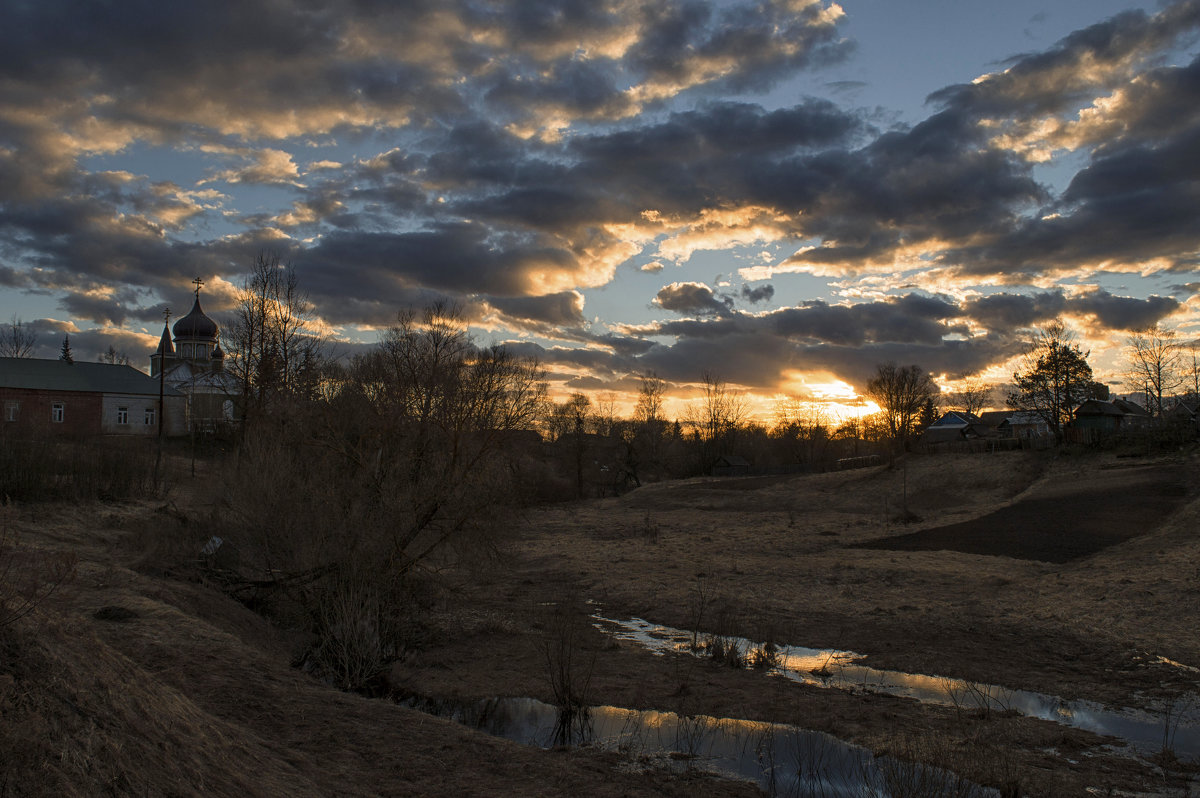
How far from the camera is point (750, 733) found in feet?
28.6

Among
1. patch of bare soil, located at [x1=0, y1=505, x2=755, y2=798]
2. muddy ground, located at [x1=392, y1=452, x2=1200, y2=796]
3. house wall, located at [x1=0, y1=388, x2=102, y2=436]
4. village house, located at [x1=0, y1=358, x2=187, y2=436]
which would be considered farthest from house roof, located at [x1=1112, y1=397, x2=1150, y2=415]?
house wall, located at [x1=0, y1=388, x2=102, y2=436]

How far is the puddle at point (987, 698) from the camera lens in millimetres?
8609

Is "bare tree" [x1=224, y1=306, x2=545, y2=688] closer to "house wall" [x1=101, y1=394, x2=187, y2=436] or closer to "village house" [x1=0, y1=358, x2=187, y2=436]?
"village house" [x1=0, y1=358, x2=187, y2=436]

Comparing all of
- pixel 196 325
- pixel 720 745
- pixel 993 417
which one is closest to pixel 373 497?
pixel 720 745

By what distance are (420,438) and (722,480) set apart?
48.4 m

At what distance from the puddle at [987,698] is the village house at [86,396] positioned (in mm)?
50154

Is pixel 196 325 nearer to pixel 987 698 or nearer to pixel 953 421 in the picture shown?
pixel 987 698

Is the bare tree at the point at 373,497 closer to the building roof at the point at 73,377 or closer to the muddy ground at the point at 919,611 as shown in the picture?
the muddy ground at the point at 919,611

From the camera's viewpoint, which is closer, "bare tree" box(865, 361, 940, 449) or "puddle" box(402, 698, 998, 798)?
"puddle" box(402, 698, 998, 798)

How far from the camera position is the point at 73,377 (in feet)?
180

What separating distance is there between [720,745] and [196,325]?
67341 mm

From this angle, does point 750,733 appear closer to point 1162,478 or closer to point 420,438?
point 420,438

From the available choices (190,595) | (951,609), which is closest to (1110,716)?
(951,609)

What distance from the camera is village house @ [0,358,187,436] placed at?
52531 mm
